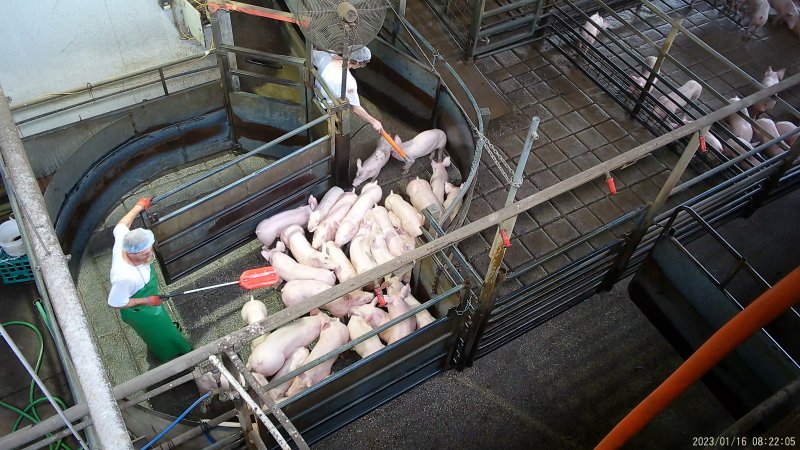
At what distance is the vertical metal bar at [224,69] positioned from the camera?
551cm

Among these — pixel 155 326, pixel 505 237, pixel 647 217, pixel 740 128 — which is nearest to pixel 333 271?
pixel 155 326

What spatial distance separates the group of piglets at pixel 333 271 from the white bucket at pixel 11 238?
1.93 metres

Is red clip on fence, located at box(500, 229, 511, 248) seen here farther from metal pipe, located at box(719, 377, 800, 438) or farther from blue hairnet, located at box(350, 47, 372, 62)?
blue hairnet, located at box(350, 47, 372, 62)

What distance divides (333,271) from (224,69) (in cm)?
216

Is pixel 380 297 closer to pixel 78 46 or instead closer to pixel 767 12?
pixel 78 46

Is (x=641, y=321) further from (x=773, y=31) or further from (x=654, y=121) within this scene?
(x=773, y=31)

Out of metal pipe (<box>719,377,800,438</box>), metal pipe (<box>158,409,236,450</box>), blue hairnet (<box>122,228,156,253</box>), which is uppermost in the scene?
metal pipe (<box>719,377,800,438</box>)

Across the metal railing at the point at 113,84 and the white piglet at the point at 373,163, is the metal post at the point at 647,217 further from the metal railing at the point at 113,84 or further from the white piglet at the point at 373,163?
the metal railing at the point at 113,84

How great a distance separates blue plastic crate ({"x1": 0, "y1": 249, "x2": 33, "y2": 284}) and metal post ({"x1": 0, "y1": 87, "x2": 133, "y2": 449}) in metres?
3.03

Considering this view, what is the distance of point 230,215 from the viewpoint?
17.8 feet

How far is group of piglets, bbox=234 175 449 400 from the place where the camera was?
4.88 m

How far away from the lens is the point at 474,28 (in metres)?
6.91

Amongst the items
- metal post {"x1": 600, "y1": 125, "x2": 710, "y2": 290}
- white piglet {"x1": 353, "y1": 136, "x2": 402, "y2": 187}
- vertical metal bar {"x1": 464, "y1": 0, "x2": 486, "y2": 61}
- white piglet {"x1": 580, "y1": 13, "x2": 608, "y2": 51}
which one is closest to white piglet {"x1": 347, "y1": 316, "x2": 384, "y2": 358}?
white piglet {"x1": 353, "y1": 136, "x2": 402, "y2": 187}

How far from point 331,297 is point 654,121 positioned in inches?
200
